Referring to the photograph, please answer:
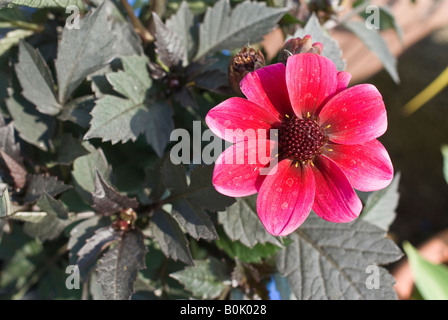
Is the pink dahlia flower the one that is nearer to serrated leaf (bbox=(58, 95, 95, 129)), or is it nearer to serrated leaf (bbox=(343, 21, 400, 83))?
serrated leaf (bbox=(58, 95, 95, 129))

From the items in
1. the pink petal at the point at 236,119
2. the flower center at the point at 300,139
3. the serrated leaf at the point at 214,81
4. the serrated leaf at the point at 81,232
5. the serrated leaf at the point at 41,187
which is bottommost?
the serrated leaf at the point at 81,232

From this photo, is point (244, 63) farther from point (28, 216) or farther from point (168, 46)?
point (28, 216)

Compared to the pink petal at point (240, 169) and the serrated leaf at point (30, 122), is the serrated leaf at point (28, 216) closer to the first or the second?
the serrated leaf at point (30, 122)

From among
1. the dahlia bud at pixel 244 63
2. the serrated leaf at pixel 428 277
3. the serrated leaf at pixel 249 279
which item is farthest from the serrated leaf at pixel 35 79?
the serrated leaf at pixel 428 277

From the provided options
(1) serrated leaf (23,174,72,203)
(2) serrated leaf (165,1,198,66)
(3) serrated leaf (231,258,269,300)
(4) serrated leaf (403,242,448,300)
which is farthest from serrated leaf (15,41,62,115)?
(4) serrated leaf (403,242,448,300)
